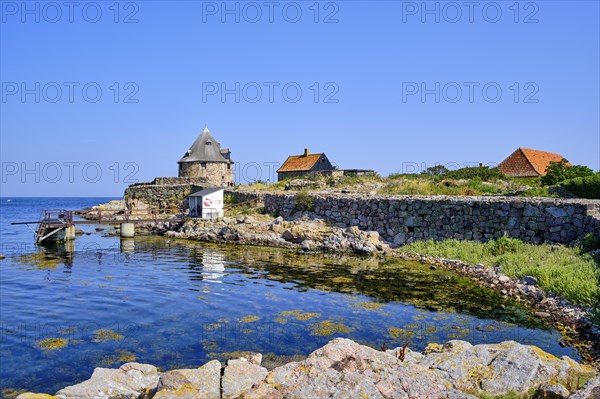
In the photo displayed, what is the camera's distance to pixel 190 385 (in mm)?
6602

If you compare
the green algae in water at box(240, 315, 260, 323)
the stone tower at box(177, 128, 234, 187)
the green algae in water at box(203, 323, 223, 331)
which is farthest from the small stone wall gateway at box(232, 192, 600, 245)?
the stone tower at box(177, 128, 234, 187)

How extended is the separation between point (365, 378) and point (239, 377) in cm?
197

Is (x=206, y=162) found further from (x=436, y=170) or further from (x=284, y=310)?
(x=284, y=310)

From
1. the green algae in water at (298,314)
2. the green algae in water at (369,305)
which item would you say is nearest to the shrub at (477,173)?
the green algae in water at (369,305)

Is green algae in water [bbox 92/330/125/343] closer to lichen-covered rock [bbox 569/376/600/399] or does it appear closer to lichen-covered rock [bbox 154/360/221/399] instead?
lichen-covered rock [bbox 154/360/221/399]

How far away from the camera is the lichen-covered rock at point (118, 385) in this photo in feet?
22.2

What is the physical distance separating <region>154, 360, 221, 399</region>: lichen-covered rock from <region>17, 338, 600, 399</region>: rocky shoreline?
0.04ft

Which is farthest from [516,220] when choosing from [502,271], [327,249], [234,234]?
[234,234]

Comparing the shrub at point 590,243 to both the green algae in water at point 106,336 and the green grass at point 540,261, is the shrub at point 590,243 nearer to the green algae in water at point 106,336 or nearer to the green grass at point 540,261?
the green grass at point 540,261

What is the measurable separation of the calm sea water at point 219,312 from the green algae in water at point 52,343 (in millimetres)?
45

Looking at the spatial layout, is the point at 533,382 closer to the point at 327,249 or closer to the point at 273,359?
the point at 273,359

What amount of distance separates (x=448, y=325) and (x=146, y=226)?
32060mm

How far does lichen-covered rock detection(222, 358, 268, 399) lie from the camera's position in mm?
6629

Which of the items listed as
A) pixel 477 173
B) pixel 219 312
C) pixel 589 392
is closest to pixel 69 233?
pixel 219 312
